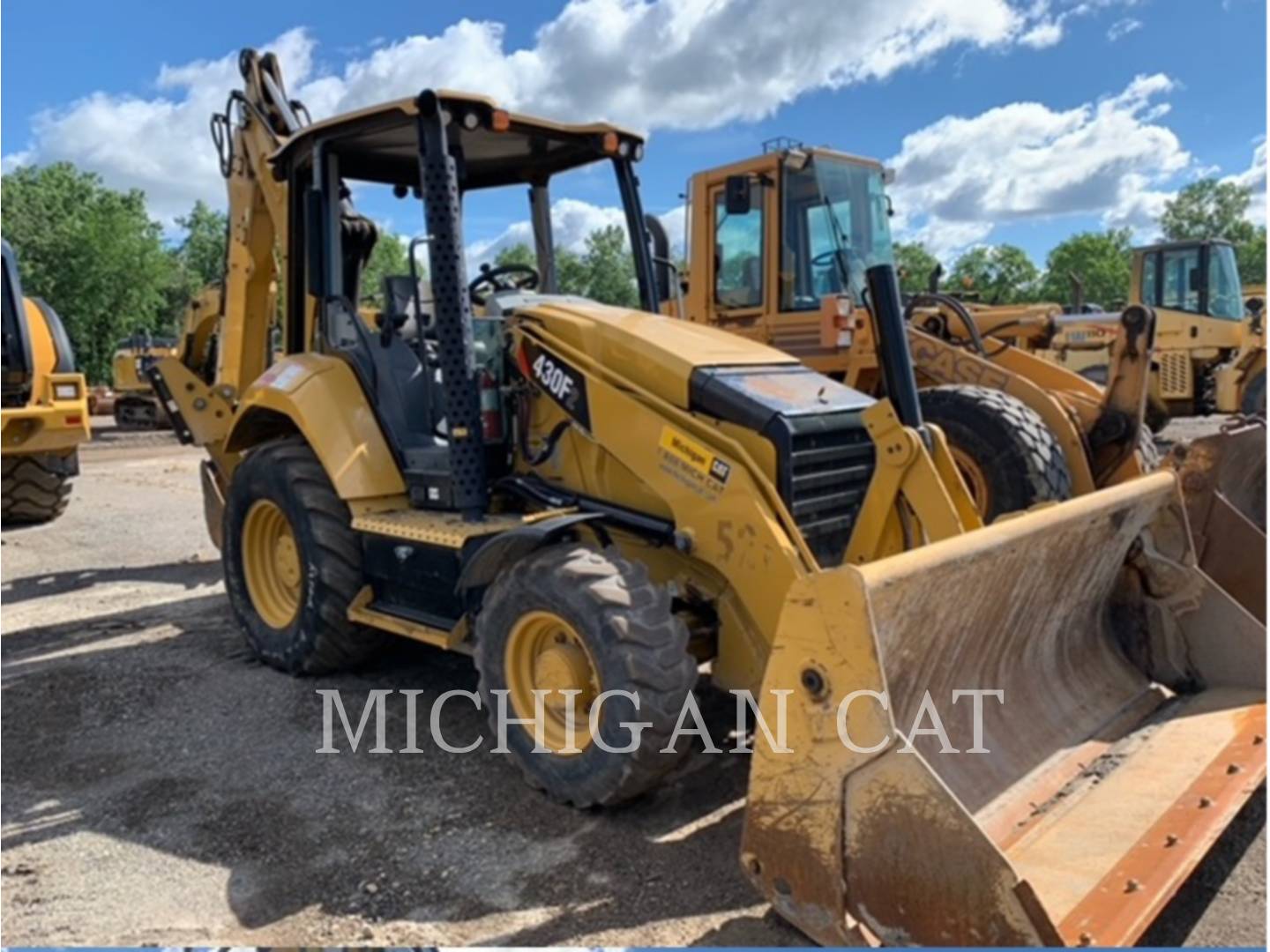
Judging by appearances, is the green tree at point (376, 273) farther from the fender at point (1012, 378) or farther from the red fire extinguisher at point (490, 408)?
the fender at point (1012, 378)

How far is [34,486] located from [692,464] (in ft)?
25.4

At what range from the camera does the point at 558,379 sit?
4.41 metres

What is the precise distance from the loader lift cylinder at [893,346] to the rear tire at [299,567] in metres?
2.55

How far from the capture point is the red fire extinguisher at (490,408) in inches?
182

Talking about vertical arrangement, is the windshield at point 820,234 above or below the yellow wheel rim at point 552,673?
above

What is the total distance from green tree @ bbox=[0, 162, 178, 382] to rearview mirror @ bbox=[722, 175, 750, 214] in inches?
1477

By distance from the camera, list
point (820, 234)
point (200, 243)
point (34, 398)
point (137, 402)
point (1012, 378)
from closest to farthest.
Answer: point (1012, 378) → point (820, 234) → point (34, 398) → point (137, 402) → point (200, 243)

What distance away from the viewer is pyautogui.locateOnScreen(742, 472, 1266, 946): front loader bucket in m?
2.66

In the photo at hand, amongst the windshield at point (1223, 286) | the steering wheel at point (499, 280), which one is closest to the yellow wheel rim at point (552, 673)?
the steering wheel at point (499, 280)

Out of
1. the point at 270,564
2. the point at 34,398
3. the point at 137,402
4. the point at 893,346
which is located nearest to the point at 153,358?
the point at 34,398

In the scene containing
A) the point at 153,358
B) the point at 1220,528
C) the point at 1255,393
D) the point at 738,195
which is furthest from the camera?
the point at 1255,393

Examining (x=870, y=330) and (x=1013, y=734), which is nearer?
(x=1013, y=734)

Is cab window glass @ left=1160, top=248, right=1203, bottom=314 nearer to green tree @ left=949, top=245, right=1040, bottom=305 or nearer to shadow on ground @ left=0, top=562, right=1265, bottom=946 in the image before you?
shadow on ground @ left=0, top=562, right=1265, bottom=946

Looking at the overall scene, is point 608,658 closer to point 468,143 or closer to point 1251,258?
point 468,143
